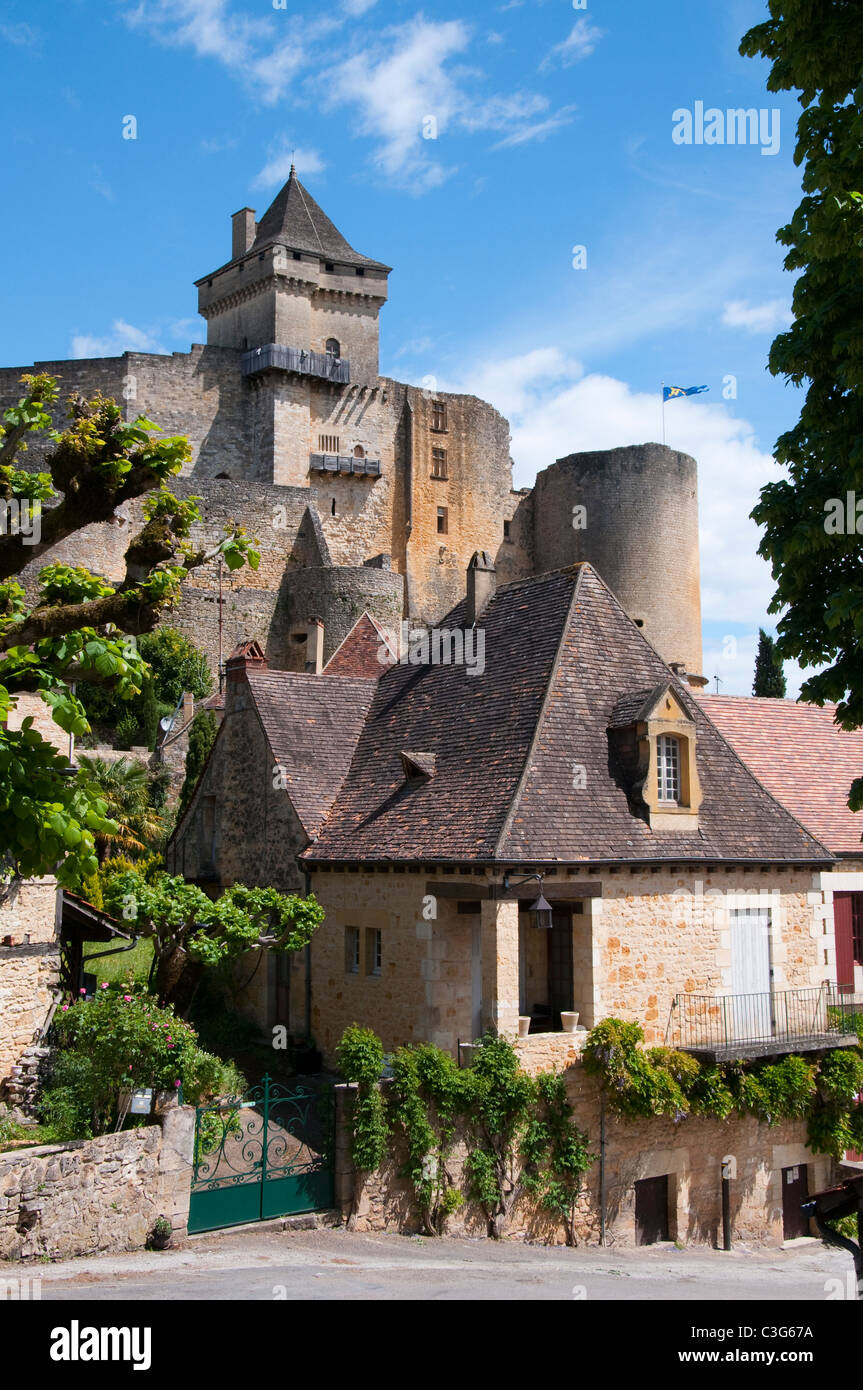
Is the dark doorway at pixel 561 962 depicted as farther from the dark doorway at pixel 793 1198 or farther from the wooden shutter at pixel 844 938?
the wooden shutter at pixel 844 938

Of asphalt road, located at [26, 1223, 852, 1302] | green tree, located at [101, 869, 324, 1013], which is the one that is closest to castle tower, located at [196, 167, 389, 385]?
green tree, located at [101, 869, 324, 1013]

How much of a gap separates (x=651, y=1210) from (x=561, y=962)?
3.57 meters

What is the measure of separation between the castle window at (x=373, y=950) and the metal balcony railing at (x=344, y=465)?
4112 cm

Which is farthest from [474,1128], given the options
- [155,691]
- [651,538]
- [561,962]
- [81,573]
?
[651,538]

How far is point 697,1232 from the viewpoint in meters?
15.6

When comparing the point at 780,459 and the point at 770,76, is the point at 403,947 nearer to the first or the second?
the point at 780,459

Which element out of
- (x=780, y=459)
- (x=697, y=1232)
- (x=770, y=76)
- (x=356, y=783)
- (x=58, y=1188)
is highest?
(x=770, y=76)

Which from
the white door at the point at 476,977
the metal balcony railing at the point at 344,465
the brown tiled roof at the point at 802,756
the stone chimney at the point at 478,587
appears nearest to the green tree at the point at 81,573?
the white door at the point at 476,977

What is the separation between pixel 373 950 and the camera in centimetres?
1664

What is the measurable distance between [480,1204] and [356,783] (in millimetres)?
7141

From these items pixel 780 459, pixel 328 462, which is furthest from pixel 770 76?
pixel 328 462

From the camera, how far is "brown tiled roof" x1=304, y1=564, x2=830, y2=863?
15148 mm

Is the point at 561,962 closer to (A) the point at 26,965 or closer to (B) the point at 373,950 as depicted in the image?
(B) the point at 373,950

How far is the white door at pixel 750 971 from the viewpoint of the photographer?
637 inches
